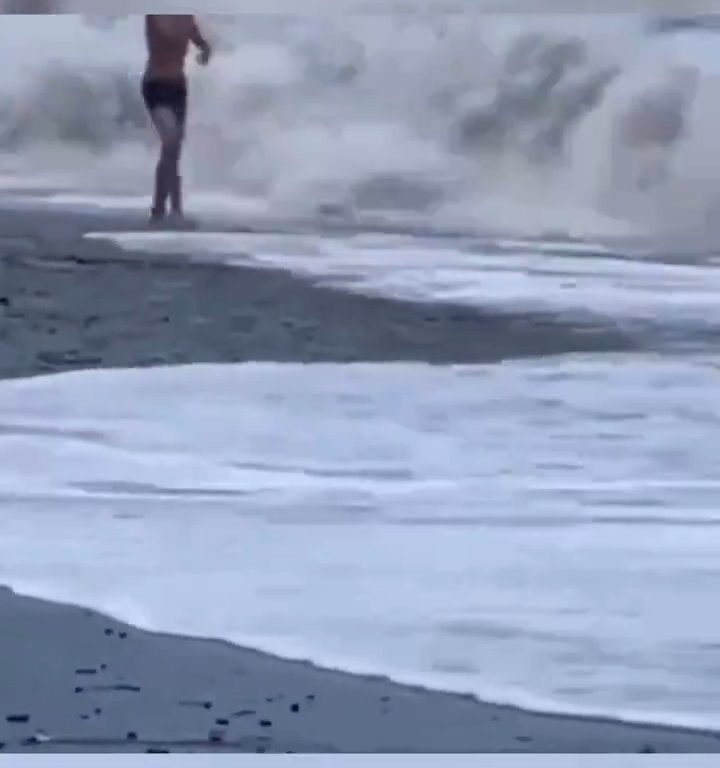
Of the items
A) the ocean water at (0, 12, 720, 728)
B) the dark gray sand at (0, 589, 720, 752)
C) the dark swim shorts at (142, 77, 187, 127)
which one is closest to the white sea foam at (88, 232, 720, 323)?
the ocean water at (0, 12, 720, 728)

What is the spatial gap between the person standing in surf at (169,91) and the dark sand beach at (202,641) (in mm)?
70

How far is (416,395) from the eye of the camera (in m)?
1.75

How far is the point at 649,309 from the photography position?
1742 mm

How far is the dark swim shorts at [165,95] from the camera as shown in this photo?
1.77m

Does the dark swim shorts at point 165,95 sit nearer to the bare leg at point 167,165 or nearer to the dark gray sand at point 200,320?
the bare leg at point 167,165

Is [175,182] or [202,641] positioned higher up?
[175,182]

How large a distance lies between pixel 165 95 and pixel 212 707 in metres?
0.69

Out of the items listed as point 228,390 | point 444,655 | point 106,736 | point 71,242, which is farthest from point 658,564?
point 71,242

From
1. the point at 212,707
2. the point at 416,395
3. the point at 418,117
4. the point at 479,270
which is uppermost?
the point at 418,117

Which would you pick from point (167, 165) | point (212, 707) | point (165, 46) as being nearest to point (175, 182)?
point (167, 165)

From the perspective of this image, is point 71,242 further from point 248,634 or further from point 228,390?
point 248,634

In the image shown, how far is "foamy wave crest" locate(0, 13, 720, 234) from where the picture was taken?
69.0 inches

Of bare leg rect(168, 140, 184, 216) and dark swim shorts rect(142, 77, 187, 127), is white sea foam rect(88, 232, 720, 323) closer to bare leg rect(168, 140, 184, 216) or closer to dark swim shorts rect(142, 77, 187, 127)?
bare leg rect(168, 140, 184, 216)

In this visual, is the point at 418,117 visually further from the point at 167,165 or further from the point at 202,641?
the point at 202,641
